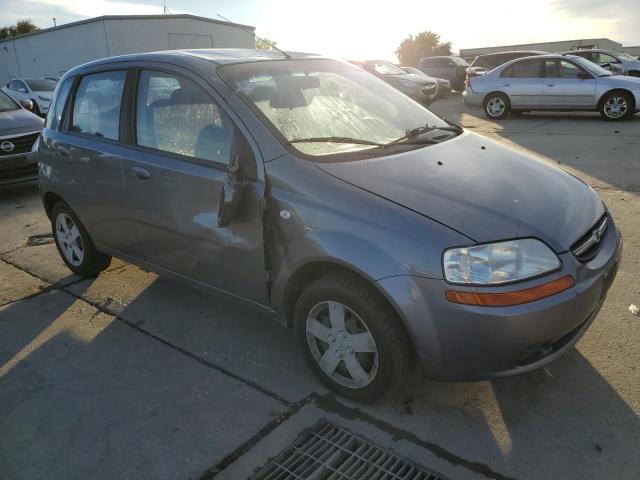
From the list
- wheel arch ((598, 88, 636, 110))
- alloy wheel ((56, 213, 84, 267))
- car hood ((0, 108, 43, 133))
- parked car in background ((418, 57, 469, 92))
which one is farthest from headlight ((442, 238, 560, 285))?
parked car in background ((418, 57, 469, 92))

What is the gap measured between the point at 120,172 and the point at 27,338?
1.29 meters

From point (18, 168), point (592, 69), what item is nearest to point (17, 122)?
point (18, 168)

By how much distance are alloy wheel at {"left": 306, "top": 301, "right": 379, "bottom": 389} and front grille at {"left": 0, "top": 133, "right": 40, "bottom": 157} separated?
643 centimetres

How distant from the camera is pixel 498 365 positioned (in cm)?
229

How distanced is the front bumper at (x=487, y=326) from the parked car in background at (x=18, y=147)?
21.8 ft

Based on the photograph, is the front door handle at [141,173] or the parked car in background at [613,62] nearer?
the front door handle at [141,173]

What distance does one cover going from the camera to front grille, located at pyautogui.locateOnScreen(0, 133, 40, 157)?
24.0ft

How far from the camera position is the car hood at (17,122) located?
745 cm

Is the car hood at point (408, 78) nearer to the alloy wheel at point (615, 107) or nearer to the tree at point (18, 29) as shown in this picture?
the alloy wheel at point (615, 107)

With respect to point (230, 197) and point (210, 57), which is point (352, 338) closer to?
point (230, 197)

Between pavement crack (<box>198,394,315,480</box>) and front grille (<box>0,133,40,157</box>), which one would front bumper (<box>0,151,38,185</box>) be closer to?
front grille (<box>0,133,40,157</box>)

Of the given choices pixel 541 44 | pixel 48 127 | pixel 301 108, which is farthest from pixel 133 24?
pixel 541 44

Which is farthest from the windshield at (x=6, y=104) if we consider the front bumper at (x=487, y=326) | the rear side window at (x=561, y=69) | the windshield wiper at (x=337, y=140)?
the rear side window at (x=561, y=69)

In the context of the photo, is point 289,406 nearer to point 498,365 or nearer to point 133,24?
point 498,365
